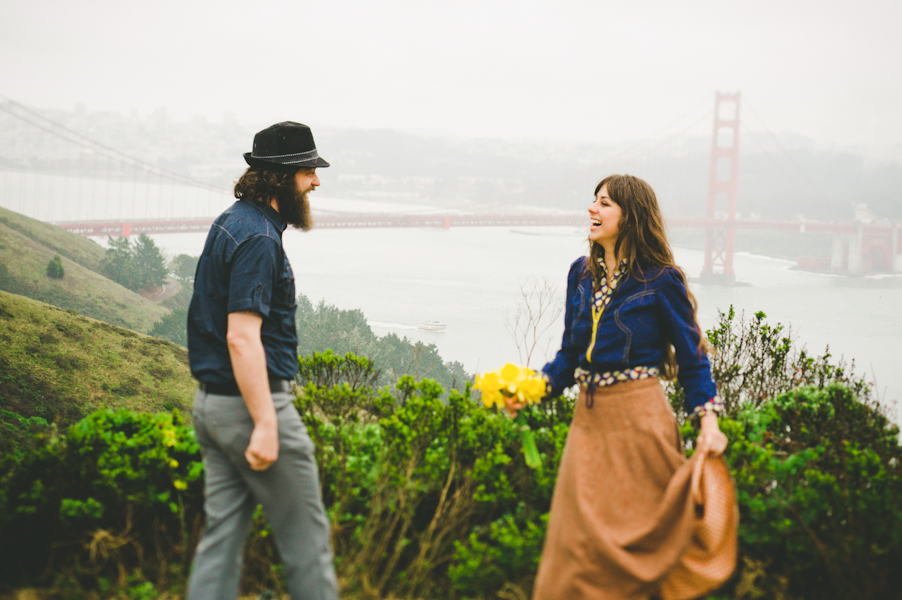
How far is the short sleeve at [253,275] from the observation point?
1.29m

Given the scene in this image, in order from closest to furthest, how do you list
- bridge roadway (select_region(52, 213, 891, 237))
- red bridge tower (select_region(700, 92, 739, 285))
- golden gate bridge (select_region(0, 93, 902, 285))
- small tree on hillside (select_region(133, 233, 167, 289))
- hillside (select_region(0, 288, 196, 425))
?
hillside (select_region(0, 288, 196, 425)), golden gate bridge (select_region(0, 93, 902, 285)), bridge roadway (select_region(52, 213, 891, 237)), red bridge tower (select_region(700, 92, 739, 285)), small tree on hillside (select_region(133, 233, 167, 289))

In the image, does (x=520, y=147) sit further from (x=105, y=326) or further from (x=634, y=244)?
(x=634, y=244)

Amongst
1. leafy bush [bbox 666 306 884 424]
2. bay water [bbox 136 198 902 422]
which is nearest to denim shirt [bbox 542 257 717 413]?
leafy bush [bbox 666 306 884 424]

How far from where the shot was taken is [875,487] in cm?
173

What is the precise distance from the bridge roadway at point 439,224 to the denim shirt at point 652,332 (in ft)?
49.4

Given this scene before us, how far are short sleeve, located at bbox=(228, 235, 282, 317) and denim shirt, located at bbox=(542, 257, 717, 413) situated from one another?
0.77m

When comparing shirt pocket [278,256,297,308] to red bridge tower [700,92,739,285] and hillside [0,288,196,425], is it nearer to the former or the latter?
hillside [0,288,196,425]

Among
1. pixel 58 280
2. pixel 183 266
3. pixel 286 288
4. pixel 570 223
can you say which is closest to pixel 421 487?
pixel 286 288

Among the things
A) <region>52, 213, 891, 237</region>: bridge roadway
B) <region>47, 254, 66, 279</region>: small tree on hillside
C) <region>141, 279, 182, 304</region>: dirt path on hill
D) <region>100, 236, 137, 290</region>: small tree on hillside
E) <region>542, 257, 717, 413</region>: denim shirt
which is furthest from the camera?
<region>141, 279, 182, 304</region>: dirt path on hill

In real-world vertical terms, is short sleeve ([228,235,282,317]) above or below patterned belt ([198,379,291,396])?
above

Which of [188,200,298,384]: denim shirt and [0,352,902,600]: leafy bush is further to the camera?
[0,352,902,600]: leafy bush

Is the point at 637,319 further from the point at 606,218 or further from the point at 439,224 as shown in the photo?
the point at 439,224

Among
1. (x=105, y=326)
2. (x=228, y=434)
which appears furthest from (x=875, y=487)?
(x=105, y=326)

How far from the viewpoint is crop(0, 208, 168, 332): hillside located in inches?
733
